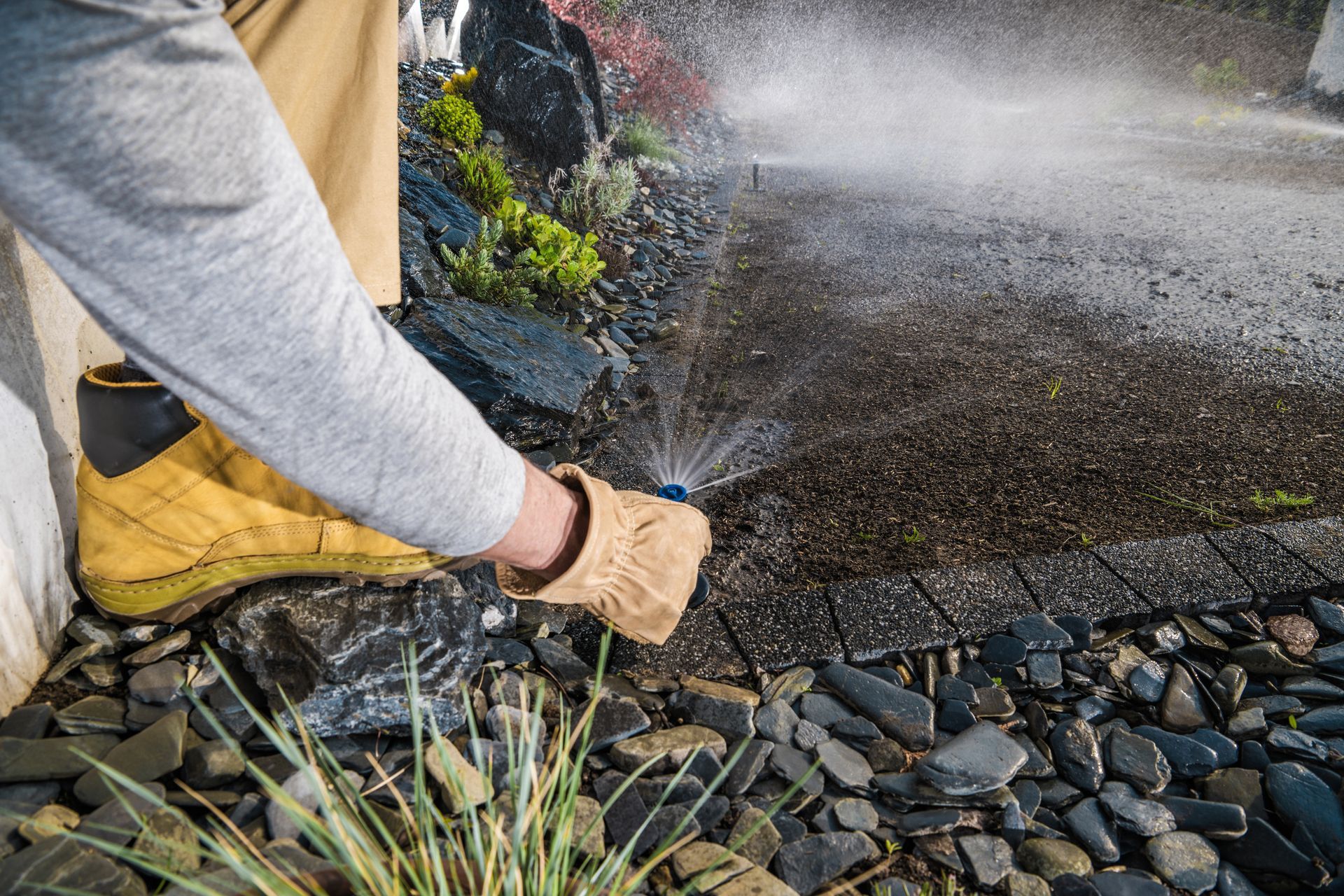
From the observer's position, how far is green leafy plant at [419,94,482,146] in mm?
5332

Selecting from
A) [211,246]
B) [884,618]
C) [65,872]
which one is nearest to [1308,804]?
[884,618]

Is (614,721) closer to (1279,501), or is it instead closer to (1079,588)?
(1079,588)

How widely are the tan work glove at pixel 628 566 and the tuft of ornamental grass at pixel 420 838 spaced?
218 millimetres

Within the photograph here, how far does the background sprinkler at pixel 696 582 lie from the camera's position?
6.55 ft

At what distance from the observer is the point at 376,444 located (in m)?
0.94

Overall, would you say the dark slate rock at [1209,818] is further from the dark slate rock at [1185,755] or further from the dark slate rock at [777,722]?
the dark slate rock at [777,722]

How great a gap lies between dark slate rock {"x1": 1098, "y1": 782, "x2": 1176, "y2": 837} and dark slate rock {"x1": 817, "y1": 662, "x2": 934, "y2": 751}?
0.36 metres

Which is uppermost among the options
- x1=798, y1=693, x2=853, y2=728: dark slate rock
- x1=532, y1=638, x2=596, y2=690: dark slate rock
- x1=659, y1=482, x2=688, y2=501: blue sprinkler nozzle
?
x1=659, y1=482, x2=688, y2=501: blue sprinkler nozzle

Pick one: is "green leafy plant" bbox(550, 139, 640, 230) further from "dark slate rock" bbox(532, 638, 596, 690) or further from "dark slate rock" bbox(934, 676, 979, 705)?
"dark slate rock" bbox(934, 676, 979, 705)

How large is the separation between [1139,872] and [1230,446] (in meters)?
2.14

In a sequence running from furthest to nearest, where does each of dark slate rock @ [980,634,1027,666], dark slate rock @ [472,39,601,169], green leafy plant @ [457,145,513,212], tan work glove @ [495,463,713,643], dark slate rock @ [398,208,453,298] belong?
1. dark slate rock @ [472,39,601,169]
2. green leafy plant @ [457,145,513,212]
3. dark slate rock @ [398,208,453,298]
4. dark slate rock @ [980,634,1027,666]
5. tan work glove @ [495,463,713,643]

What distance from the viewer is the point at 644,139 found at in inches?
320

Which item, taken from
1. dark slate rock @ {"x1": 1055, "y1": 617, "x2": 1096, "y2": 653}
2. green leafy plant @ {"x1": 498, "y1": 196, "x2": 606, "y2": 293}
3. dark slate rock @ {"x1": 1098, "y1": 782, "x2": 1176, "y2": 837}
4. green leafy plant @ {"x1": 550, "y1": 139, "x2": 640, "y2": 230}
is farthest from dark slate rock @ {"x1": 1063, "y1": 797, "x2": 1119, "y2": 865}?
green leafy plant @ {"x1": 550, "y1": 139, "x2": 640, "y2": 230}

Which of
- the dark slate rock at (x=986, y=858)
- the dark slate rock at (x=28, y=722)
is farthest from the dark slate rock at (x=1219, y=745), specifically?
the dark slate rock at (x=28, y=722)
